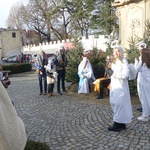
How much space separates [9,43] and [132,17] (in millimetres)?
53966

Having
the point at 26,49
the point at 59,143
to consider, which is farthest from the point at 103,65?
the point at 26,49

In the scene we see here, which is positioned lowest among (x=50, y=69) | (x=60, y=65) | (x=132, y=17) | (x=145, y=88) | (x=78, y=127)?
(x=78, y=127)

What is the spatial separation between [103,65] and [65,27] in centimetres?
3551

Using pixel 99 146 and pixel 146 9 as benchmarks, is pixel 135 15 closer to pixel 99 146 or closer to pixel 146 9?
pixel 146 9

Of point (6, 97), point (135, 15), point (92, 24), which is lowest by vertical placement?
point (6, 97)

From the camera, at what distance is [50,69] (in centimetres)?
958

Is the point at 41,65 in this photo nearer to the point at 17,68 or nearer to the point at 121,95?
the point at 121,95

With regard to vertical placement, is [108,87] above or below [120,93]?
below

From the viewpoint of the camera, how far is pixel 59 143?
460 cm

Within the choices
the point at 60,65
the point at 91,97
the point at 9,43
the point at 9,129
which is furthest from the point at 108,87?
the point at 9,43

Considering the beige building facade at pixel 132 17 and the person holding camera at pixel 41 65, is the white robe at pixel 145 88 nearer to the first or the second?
the beige building facade at pixel 132 17

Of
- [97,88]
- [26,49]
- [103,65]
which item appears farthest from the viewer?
[26,49]

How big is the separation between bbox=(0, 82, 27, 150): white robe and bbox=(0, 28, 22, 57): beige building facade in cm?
5992

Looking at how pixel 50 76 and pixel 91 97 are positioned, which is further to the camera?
pixel 50 76
